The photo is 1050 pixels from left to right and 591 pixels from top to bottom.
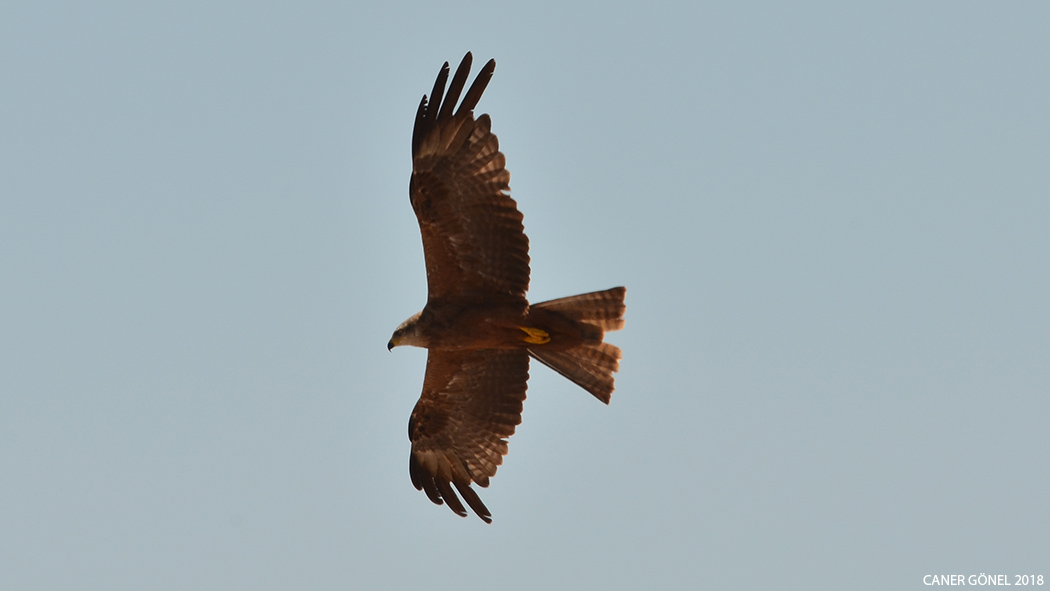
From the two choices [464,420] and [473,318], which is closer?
[473,318]

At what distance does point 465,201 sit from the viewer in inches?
473

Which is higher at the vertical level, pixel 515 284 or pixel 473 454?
pixel 515 284

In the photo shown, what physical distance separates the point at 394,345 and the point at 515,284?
47.7 inches

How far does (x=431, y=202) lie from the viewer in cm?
1208

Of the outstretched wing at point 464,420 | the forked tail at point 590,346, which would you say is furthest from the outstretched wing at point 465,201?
the outstretched wing at point 464,420

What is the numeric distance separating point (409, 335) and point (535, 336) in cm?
111

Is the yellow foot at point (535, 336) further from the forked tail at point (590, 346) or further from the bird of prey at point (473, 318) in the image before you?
the forked tail at point (590, 346)

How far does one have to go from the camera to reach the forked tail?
12469mm

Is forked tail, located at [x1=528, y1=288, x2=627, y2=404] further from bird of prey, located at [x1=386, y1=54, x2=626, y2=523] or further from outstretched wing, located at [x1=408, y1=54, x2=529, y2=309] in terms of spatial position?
outstretched wing, located at [x1=408, y1=54, x2=529, y2=309]

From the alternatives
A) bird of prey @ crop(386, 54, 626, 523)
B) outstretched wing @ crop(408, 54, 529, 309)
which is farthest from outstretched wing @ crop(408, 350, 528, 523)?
outstretched wing @ crop(408, 54, 529, 309)

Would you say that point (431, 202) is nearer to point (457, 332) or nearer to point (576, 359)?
point (457, 332)

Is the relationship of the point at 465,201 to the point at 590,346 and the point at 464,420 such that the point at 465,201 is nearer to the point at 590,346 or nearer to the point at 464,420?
the point at 590,346

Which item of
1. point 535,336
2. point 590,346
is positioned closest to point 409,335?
point 535,336

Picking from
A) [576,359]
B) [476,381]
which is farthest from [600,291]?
[476,381]
